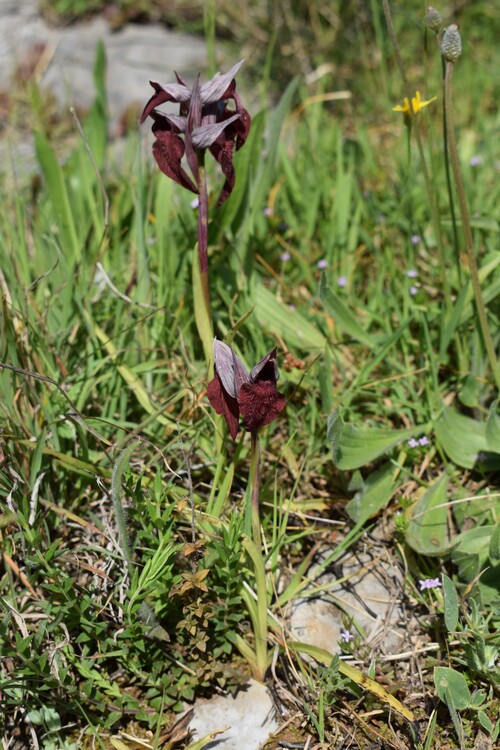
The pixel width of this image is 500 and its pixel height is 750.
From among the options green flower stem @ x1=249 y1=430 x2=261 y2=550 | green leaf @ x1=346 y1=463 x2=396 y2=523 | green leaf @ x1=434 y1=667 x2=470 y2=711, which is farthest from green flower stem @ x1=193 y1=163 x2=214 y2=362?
green leaf @ x1=434 y1=667 x2=470 y2=711

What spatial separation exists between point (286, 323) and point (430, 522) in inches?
29.9

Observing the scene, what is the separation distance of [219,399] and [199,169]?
1.67ft

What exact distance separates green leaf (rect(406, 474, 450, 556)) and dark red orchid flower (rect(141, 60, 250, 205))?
0.95m

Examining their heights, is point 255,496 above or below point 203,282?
below

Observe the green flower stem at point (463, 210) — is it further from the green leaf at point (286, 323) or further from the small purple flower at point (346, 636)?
the small purple flower at point (346, 636)

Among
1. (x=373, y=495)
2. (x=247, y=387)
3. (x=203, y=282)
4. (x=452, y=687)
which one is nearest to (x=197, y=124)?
(x=203, y=282)

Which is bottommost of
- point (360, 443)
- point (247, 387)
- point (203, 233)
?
point (360, 443)

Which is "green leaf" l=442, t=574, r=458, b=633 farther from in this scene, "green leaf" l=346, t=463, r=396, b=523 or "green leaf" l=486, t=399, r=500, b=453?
"green leaf" l=486, t=399, r=500, b=453

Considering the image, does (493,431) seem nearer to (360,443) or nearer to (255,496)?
(360,443)

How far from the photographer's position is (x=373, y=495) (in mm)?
1830

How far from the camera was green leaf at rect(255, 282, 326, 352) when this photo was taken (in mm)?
2193

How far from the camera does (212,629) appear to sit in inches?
64.8

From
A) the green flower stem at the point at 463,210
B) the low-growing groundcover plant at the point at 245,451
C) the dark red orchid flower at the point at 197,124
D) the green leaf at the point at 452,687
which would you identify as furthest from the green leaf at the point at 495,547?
the dark red orchid flower at the point at 197,124

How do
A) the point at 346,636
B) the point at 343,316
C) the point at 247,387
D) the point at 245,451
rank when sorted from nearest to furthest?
1. the point at 247,387
2. the point at 346,636
3. the point at 245,451
4. the point at 343,316
